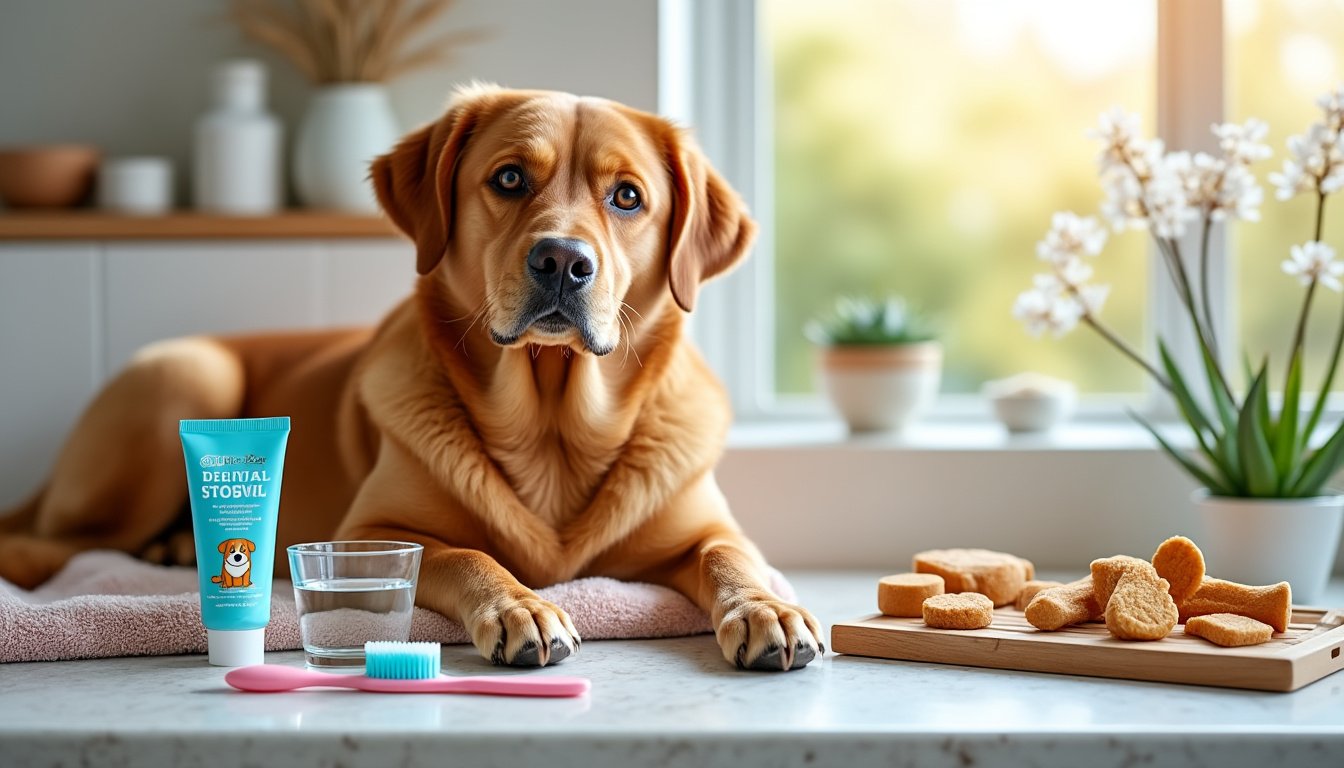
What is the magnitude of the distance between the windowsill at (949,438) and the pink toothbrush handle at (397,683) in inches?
41.3

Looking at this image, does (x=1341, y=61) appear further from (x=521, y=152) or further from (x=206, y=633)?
(x=206, y=633)

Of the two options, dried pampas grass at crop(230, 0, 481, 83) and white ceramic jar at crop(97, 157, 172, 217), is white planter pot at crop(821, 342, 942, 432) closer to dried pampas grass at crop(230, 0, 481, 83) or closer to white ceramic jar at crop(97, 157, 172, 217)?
dried pampas grass at crop(230, 0, 481, 83)

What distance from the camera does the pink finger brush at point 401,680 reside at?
1301mm

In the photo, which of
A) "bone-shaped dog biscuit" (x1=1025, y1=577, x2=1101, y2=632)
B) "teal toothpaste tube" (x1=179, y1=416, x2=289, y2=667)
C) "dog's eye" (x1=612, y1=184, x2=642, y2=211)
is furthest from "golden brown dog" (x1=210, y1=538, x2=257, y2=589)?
"bone-shaped dog biscuit" (x1=1025, y1=577, x2=1101, y2=632)

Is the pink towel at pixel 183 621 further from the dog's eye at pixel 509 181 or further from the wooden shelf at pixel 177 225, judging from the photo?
the wooden shelf at pixel 177 225

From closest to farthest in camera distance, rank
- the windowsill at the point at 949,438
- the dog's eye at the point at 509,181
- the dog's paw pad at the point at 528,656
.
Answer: the dog's paw pad at the point at 528,656 → the dog's eye at the point at 509,181 → the windowsill at the point at 949,438

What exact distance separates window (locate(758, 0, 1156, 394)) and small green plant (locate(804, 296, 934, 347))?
282 millimetres

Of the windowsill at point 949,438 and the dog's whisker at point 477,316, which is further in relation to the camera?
the windowsill at point 949,438

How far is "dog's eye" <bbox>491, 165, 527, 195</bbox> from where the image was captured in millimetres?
1698

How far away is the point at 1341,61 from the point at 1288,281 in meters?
0.45

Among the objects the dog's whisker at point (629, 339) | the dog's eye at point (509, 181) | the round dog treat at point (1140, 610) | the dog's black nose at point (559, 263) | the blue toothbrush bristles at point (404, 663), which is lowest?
the blue toothbrush bristles at point (404, 663)

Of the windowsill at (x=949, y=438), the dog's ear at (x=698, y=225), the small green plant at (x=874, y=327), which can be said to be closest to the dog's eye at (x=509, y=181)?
the dog's ear at (x=698, y=225)

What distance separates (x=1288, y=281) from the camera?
8.45ft

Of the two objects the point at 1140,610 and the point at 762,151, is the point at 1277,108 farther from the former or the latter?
the point at 1140,610
